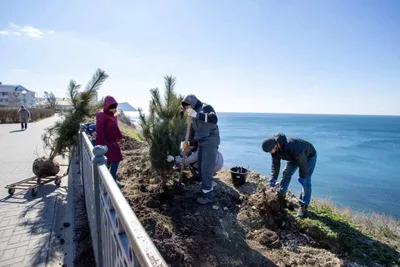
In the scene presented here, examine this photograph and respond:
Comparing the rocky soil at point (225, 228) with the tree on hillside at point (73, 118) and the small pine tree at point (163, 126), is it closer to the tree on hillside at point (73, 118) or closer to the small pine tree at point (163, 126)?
the small pine tree at point (163, 126)

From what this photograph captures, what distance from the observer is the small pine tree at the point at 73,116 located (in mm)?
5449

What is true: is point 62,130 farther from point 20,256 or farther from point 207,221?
point 207,221

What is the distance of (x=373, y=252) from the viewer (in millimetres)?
3773

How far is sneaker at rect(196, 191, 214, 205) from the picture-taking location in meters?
4.21

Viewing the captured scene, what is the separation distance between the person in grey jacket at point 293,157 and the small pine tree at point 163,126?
5.73 feet

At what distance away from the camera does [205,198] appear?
4312 millimetres

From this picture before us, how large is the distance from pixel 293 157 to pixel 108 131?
11.5 feet

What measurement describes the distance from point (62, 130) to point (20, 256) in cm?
322

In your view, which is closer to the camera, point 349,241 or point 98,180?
point 98,180

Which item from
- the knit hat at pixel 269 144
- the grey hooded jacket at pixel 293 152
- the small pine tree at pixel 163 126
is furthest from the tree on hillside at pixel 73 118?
the grey hooded jacket at pixel 293 152

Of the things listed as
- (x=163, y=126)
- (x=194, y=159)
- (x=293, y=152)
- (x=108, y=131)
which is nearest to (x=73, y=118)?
(x=108, y=131)

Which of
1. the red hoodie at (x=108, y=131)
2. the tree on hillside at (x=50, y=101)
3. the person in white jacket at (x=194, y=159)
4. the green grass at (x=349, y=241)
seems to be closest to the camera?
the green grass at (x=349, y=241)

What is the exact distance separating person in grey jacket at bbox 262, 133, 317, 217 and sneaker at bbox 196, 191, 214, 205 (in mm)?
1303

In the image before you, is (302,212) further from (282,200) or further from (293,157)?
(293,157)
